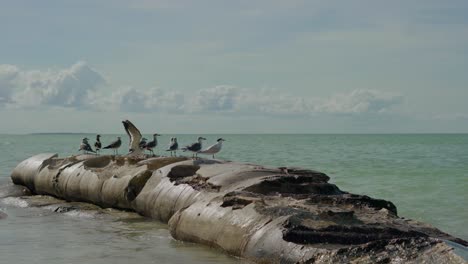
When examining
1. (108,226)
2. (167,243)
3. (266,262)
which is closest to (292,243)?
(266,262)

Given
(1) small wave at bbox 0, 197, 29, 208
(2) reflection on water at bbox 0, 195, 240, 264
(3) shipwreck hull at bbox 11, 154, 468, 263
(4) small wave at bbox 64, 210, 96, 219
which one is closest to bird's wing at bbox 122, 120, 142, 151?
(3) shipwreck hull at bbox 11, 154, 468, 263

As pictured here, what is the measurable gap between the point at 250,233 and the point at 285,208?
0.56 m

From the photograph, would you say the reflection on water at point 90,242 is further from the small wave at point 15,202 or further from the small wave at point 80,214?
the small wave at point 15,202

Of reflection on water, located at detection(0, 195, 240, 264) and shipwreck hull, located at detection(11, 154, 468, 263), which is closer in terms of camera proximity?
shipwreck hull, located at detection(11, 154, 468, 263)

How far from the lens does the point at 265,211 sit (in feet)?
27.3

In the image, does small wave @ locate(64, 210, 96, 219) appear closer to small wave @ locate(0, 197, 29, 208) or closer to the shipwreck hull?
the shipwreck hull

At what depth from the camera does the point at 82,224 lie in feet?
40.8

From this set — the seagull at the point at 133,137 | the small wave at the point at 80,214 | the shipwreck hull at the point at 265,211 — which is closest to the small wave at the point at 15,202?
the shipwreck hull at the point at 265,211

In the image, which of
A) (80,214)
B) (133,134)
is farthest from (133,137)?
(80,214)

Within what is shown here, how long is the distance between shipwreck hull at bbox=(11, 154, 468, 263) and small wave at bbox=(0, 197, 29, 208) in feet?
5.54

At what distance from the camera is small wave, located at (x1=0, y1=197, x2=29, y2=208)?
16016 millimetres

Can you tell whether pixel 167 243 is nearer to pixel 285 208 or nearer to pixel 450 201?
pixel 285 208

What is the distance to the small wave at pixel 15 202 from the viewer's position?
16.0m

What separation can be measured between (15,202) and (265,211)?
Answer: 989cm
